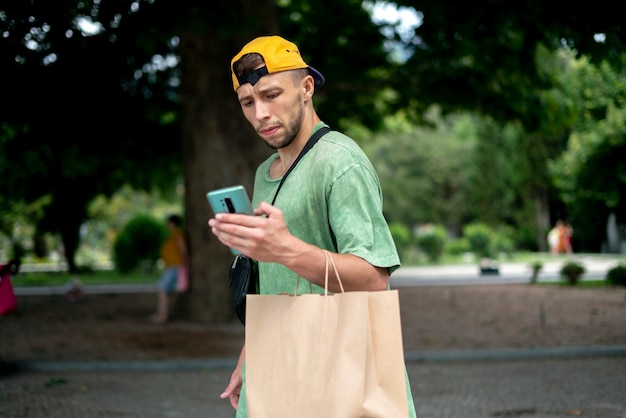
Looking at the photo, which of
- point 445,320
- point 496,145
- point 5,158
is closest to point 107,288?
point 5,158

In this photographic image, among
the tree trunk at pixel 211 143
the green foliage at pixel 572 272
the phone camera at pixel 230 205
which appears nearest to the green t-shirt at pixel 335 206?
the phone camera at pixel 230 205

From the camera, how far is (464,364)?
401 inches

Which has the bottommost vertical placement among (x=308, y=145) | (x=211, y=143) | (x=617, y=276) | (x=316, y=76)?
(x=617, y=276)

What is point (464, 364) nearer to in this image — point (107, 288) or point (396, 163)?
point (107, 288)

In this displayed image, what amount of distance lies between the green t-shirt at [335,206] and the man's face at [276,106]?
0.31ft

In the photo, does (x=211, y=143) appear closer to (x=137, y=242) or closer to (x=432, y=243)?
(x=137, y=242)

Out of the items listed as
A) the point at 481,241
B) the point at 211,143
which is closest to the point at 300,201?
the point at 211,143

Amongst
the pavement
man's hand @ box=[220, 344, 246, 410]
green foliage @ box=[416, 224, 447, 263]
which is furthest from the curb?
green foliage @ box=[416, 224, 447, 263]

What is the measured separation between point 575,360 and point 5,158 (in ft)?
38.6

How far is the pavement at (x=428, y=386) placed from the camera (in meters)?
7.47

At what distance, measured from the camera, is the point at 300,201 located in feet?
7.04

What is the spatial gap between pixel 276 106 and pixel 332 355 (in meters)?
0.72

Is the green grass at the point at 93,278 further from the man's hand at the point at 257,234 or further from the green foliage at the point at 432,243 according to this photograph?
the man's hand at the point at 257,234

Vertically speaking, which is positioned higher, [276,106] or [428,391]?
[276,106]
